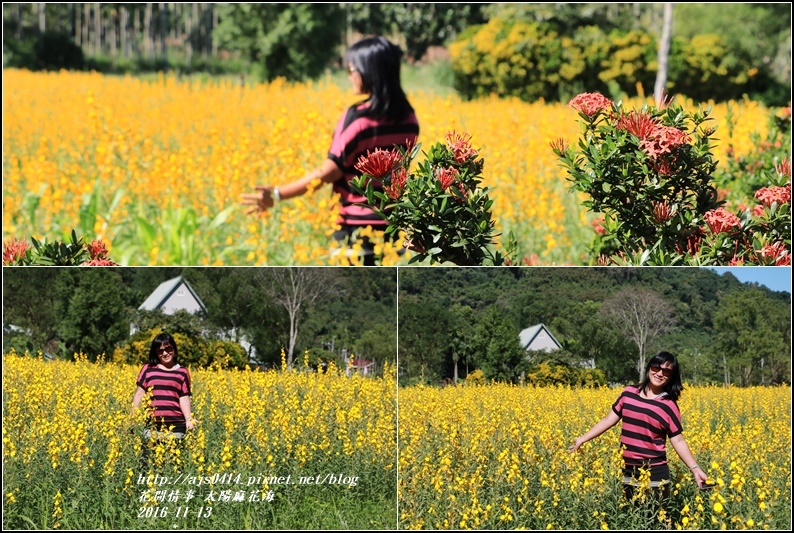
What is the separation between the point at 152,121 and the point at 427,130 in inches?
118

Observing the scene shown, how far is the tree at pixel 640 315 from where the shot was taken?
276cm

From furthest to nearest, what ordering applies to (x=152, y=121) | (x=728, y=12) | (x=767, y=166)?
(x=728, y=12)
(x=152, y=121)
(x=767, y=166)

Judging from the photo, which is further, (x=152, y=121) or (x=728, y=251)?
(x=152, y=121)

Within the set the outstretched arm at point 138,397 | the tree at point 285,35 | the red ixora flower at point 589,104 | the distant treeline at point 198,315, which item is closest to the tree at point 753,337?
the red ixora flower at point 589,104

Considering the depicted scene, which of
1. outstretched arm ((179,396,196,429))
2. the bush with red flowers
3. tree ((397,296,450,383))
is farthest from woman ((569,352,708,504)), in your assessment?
the bush with red flowers

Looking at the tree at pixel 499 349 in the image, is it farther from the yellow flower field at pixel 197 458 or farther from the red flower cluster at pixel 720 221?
the red flower cluster at pixel 720 221

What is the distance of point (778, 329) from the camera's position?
2746 millimetres

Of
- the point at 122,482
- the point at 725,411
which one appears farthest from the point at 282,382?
the point at 725,411

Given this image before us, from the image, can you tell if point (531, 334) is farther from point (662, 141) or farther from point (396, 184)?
point (662, 141)

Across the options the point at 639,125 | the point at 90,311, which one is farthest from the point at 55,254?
the point at 639,125

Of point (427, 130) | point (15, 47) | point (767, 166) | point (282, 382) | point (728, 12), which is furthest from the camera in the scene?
point (15, 47)

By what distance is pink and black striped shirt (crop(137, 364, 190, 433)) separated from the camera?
2893mm

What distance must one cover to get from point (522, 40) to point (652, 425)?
1684cm

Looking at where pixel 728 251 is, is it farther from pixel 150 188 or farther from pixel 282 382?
pixel 150 188
